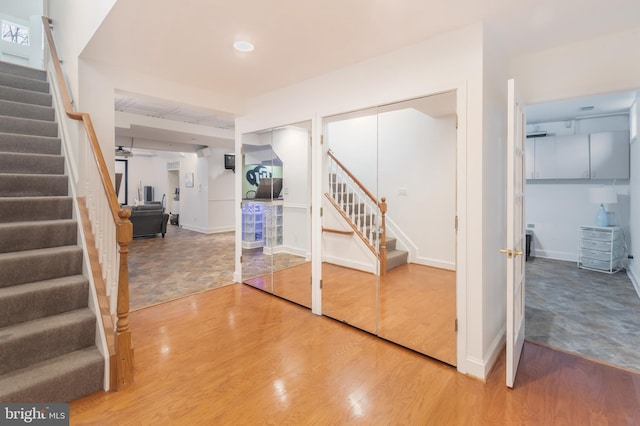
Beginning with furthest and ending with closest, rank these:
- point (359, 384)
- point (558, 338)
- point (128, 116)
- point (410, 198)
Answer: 1. point (128, 116)
2. point (410, 198)
3. point (558, 338)
4. point (359, 384)

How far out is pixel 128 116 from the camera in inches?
216

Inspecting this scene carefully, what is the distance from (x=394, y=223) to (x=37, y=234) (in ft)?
10.1

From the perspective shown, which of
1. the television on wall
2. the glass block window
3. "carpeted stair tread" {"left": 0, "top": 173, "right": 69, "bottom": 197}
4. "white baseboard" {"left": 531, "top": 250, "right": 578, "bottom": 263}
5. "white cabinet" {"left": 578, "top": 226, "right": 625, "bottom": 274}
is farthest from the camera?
the television on wall

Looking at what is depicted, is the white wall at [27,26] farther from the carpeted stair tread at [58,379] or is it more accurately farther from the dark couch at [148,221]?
the carpeted stair tread at [58,379]

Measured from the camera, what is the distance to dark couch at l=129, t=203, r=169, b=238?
784 centimetres

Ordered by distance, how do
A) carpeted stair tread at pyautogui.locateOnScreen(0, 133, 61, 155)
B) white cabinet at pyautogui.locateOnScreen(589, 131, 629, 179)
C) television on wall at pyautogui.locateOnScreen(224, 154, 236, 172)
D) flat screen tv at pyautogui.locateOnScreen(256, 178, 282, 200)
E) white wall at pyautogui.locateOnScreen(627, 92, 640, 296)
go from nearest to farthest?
carpeted stair tread at pyautogui.locateOnScreen(0, 133, 61, 155) → flat screen tv at pyautogui.locateOnScreen(256, 178, 282, 200) → white wall at pyautogui.locateOnScreen(627, 92, 640, 296) → white cabinet at pyautogui.locateOnScreen(589, 131, 629, 179) → television on wall at pyautogui.locateOnScreen(224, 154, 236, 172)

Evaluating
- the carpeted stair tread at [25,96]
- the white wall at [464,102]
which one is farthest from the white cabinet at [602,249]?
the carpeted stair tread at [25,96]

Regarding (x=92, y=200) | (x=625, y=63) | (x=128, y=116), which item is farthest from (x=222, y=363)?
(x=128, y=116)

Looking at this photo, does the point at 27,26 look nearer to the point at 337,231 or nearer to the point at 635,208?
the point at 337,231

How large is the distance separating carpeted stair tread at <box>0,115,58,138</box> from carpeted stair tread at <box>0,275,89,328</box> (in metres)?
2.01

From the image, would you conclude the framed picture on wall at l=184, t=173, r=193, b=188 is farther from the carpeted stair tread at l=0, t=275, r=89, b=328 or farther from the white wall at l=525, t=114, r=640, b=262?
the white wall at l=525, t=114, r=640, b=262

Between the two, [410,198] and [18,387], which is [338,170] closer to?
[410,198]

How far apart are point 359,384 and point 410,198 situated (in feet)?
5.53

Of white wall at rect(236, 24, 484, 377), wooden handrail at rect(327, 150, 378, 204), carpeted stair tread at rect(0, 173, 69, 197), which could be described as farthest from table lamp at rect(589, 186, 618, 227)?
carpeted stair tread at rect(0, 173, 69, 197)
